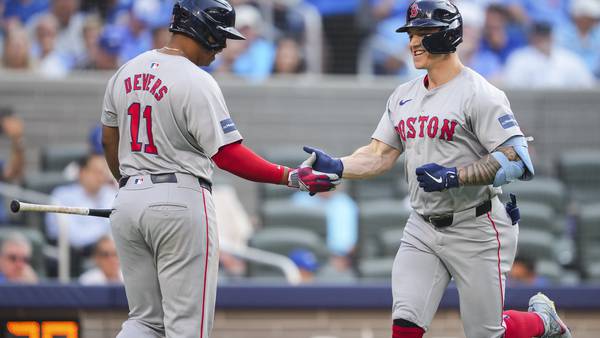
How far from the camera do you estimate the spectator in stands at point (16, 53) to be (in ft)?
36.4

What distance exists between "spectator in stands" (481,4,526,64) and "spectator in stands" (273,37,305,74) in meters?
1.95

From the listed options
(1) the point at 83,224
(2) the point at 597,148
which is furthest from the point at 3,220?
(2) the point at 597,148

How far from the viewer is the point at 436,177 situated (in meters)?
5.45

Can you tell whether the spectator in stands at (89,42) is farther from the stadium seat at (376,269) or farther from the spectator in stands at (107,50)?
the stadium seat at (376,269)

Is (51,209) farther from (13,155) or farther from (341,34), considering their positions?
(341,34)

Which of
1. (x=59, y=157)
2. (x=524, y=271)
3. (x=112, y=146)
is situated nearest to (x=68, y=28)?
(x=59, y=157)

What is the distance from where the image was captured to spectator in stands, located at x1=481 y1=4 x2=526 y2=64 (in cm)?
1185

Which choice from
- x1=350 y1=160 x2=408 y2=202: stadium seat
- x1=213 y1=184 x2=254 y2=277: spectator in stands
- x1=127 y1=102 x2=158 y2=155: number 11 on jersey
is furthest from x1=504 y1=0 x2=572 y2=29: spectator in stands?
x1=127 y1=102 x2=158 y2=155: number 11 on jersey

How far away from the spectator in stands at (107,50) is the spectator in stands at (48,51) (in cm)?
25

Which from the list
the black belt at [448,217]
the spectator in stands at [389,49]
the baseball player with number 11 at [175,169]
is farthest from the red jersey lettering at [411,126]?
the spectator in stands at [389,49]

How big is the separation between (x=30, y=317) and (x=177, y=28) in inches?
109

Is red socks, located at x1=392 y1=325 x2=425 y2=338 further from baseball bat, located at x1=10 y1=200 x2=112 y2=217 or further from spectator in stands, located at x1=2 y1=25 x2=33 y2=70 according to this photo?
spectator in stands, located at x1=2 y1=25 x2=33 y2=70

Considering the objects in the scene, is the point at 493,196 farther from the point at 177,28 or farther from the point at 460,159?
the point at 177,28

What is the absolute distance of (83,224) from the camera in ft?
30.0
